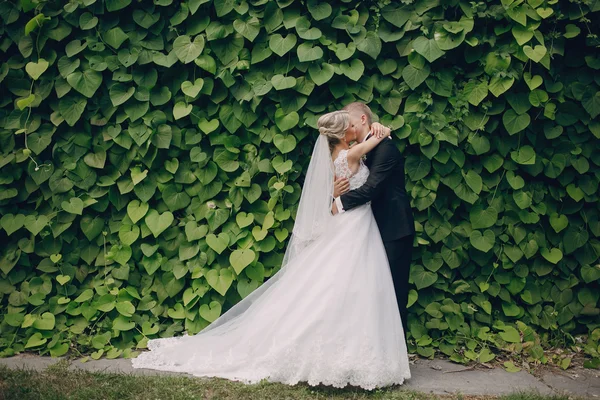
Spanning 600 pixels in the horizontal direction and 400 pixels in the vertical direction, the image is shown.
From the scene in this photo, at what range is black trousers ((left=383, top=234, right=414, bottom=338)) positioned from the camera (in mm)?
3863

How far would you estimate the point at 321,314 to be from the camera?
11.6ft

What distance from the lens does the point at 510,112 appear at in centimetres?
411

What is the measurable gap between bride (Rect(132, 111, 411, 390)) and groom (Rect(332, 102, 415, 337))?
0.07 m

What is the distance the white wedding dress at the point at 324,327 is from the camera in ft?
11.3

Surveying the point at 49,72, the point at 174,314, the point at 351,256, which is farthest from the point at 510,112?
the point at 49,72

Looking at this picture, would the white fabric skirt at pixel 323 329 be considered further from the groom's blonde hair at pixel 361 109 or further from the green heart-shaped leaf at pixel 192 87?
the green heart-shaped leaf at pixel 192 87

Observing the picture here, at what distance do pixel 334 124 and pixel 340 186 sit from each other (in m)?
0.44

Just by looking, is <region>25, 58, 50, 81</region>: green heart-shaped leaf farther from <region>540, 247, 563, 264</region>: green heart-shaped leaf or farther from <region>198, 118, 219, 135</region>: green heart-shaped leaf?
<region>540, 247, 563, 264</region>: green heart-shaped leaf

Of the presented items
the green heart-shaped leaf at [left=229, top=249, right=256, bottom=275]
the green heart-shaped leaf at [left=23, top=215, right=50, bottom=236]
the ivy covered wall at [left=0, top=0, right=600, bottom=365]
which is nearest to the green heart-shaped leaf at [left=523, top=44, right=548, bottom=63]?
the ivy covered wall at [left=0, top=0, right=600, bottom=365]

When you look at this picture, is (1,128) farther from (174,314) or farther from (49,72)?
(174,314)

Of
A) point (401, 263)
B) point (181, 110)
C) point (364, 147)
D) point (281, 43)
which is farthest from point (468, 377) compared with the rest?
point (181, 110)

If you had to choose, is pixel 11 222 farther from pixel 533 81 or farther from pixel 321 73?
pixel 533 81

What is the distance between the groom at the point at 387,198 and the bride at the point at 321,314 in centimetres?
7

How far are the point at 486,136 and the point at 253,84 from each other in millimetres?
1847
